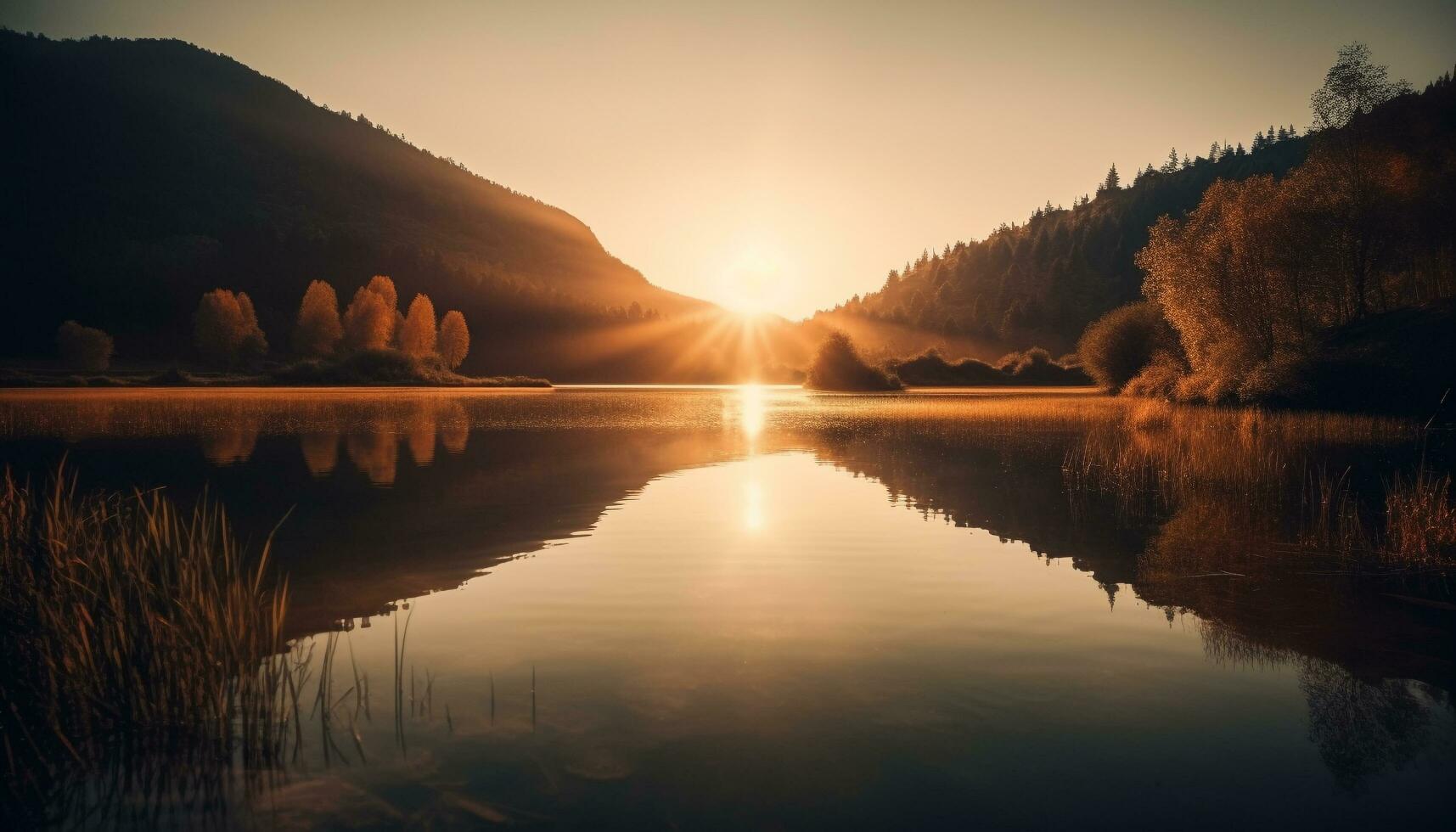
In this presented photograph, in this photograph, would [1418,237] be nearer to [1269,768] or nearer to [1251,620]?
[1251,620]

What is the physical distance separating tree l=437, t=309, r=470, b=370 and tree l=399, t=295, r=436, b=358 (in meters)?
7.70

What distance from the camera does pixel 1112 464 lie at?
26.4m

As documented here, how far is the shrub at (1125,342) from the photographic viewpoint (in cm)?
8062

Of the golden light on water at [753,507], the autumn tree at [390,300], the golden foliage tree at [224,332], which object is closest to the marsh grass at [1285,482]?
the golden light on water at [753,507]

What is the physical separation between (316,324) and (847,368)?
8478cm

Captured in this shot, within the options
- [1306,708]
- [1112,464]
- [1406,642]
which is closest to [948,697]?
[1306,708]

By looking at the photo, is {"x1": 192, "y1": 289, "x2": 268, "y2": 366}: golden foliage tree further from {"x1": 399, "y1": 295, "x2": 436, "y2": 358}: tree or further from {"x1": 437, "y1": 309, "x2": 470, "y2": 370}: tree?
{"x1": 437, "y1": 309, "x2": 470, "y2": 370}: tree

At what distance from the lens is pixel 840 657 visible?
903cm

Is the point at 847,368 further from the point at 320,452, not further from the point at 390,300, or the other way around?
the point at 320,452

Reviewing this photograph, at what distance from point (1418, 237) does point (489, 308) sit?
154503 mm

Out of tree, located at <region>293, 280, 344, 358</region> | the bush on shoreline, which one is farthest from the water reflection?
the bush on shoreline

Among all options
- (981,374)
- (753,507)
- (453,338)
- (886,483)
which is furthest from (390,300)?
(753,507)

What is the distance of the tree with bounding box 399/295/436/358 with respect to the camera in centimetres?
13412

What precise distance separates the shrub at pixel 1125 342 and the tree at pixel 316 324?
366 feet
